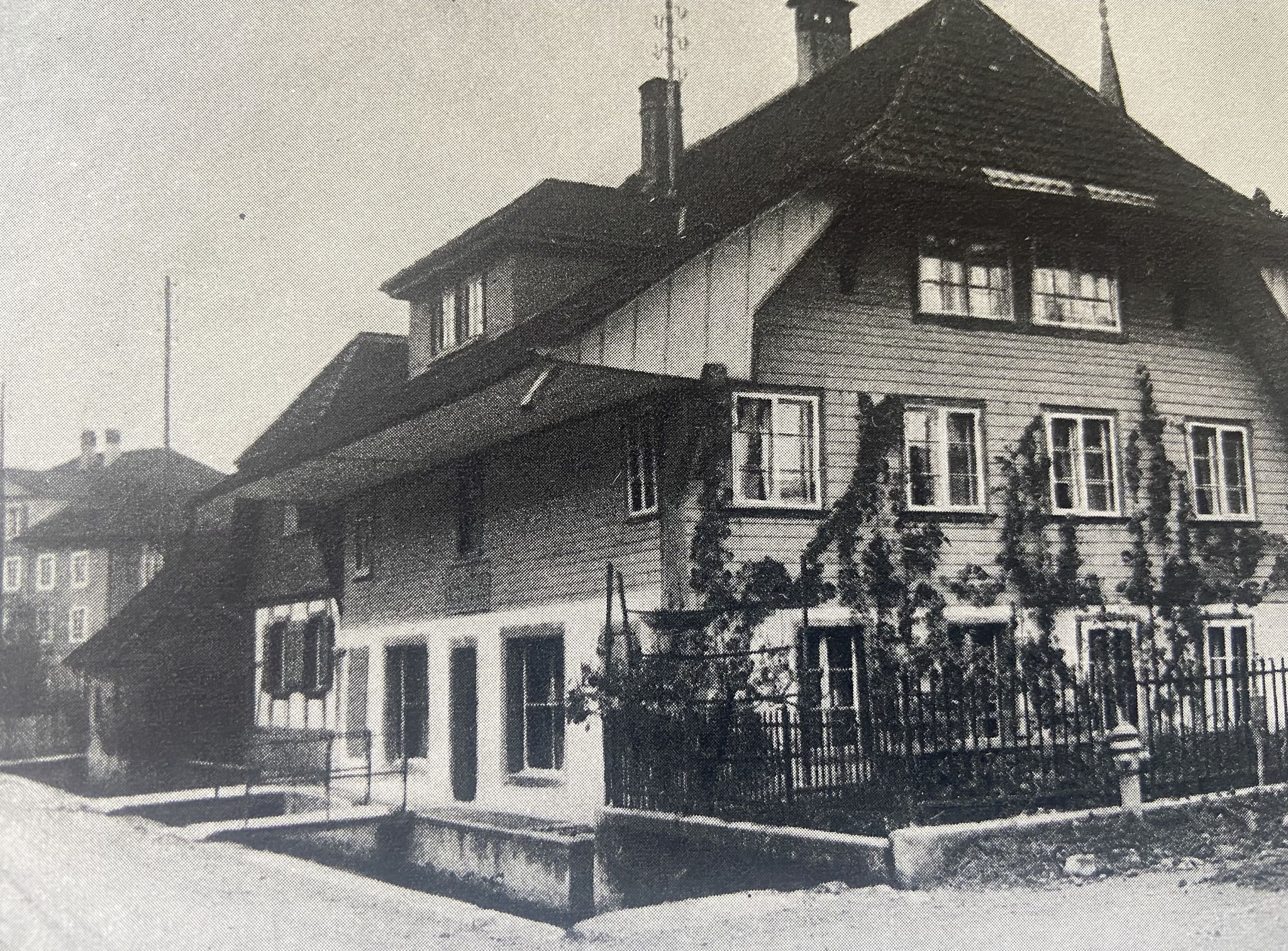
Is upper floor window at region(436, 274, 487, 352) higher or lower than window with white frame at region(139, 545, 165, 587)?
higher

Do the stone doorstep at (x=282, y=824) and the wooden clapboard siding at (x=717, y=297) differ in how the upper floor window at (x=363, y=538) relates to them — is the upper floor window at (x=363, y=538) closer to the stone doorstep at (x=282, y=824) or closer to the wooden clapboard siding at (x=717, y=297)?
the stone doorstep at (x=282, y=824)

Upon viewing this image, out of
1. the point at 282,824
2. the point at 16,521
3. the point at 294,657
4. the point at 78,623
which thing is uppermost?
the point at 16,521

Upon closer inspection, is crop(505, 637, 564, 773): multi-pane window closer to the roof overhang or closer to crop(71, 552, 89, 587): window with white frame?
the roof overhang

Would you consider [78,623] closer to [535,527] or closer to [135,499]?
[135,499]

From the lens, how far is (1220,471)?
53.7 ft

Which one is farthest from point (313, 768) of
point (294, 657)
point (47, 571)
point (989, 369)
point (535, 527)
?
point (989, 369)

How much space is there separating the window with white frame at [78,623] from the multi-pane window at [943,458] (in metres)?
23.2

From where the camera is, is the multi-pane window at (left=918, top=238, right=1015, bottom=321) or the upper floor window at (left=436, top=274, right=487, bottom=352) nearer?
the multi-pane window at (left=918, top=238, right=1015, bottom=321)

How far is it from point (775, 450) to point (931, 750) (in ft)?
13.1

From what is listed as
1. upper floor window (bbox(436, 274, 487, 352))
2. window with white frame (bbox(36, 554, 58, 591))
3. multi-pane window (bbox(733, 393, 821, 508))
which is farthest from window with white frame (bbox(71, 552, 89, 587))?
multi-pane window (bbox(733, 393, 821, 508))

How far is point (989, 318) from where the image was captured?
1518 cm

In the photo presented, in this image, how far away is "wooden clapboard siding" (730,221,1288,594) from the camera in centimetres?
1418

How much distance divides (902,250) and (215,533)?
1742cm

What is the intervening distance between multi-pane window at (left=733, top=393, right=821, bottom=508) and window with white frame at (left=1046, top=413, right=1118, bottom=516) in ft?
10.4
